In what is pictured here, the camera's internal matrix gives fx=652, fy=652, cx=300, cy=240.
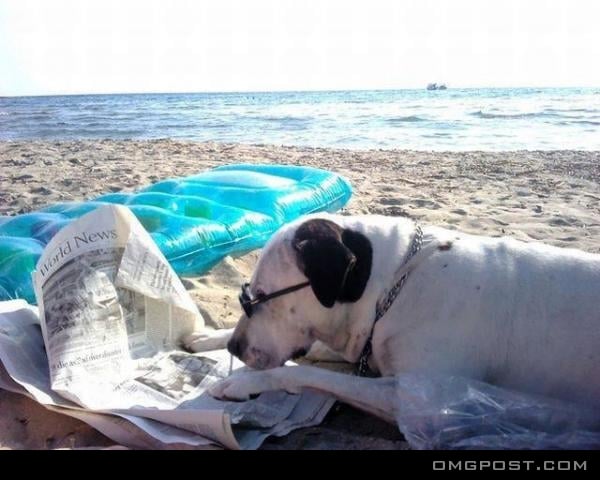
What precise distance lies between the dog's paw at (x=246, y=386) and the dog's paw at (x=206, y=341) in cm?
50

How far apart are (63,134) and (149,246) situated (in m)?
15.7

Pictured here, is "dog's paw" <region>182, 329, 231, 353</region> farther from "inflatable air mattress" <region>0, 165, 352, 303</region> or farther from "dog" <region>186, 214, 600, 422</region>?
"inflatable air mattress" <region>0, 165, 352, 303</region>

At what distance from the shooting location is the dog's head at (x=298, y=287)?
8.55 ft

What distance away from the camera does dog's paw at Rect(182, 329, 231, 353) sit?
3203 millimetres

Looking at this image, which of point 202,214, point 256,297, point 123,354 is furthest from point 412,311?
point 202,214

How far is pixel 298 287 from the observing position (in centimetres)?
275

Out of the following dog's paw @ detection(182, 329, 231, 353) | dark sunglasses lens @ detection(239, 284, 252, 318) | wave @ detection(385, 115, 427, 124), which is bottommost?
dog's paw @ detection(182, 329, 231, 353)

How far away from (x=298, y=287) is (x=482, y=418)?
0.90 m

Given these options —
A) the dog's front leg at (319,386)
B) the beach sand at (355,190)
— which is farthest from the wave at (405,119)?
the dog's front leg at (319,386)

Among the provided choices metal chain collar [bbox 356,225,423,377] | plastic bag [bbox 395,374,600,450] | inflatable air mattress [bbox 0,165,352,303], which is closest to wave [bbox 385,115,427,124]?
inflatable air mattress [bbox 0,165,352,303]

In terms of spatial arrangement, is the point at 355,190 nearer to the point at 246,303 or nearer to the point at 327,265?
the point at 246,303

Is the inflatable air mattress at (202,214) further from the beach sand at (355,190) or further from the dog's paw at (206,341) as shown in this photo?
the dog's paw at (206,341)

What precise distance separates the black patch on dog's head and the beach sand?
20.0 inches
